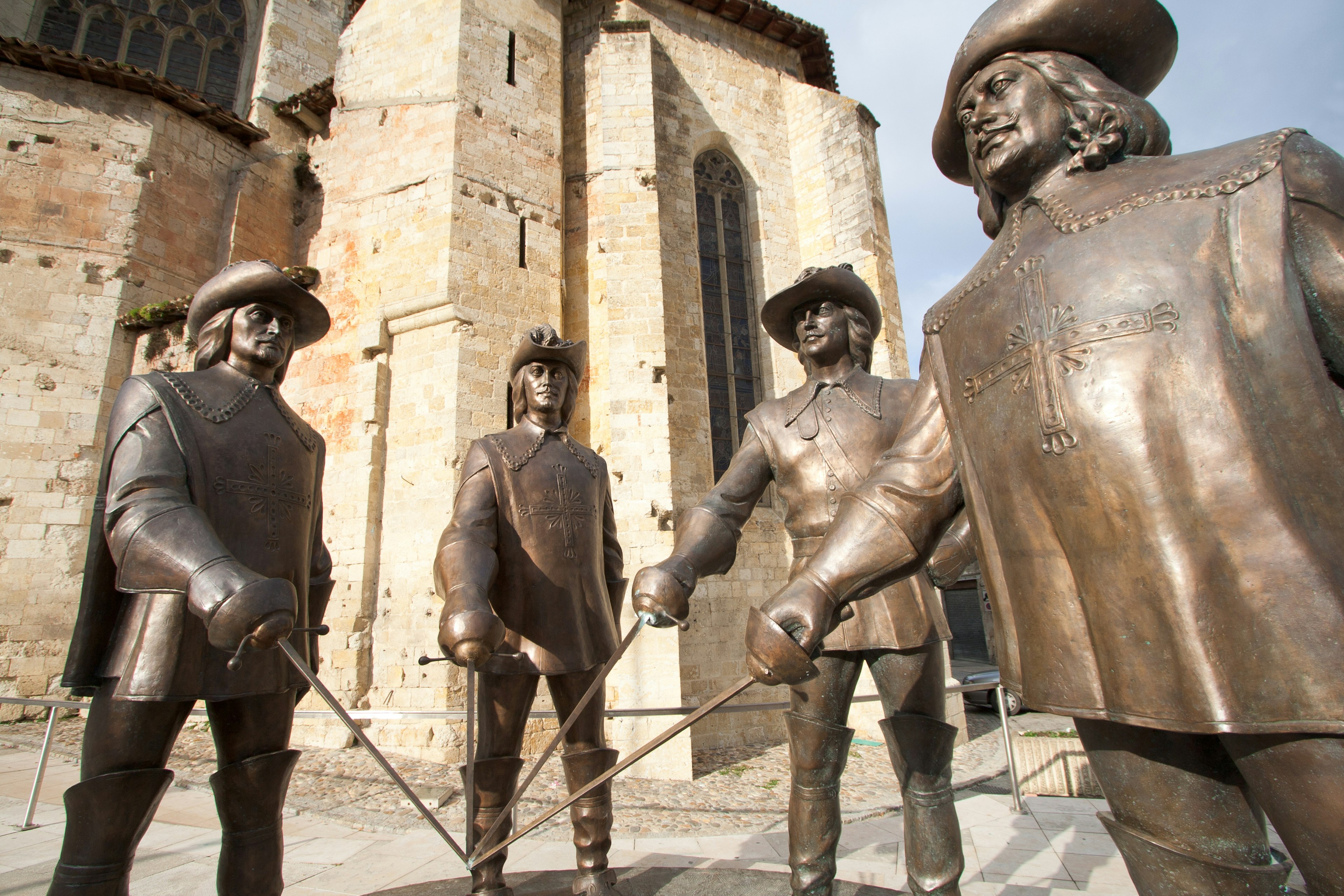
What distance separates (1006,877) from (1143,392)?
9.56ft

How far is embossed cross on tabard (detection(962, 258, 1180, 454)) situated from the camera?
1096mm

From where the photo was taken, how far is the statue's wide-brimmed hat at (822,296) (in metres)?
2.53

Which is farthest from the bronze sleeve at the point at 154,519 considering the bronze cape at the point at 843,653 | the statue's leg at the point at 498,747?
the bronze cape at the point at 843,653

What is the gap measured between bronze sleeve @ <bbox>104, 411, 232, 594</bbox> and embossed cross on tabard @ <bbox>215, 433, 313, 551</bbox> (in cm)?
15

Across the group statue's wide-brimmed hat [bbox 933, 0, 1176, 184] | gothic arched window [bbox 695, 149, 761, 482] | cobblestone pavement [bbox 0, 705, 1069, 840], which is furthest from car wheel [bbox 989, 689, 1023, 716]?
statue's wide-brimmed hat [bbox 933, 0, 1176, 184]

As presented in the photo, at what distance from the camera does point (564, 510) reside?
267 cm

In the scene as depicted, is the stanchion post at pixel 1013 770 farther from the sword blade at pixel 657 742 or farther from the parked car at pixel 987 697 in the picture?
the parked car at pixel 987 697

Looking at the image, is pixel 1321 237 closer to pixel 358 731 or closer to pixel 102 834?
pixel 358 731

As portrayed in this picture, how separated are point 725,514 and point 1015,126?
1349 millimetres

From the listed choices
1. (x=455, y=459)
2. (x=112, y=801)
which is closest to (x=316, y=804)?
(x=455, y=459)

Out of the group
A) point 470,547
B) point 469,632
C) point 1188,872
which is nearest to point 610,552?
point 470,547

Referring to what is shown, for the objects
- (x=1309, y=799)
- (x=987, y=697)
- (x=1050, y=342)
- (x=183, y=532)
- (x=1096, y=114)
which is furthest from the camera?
(x=987, y=697)

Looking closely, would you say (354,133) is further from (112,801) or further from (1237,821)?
(1237,821)

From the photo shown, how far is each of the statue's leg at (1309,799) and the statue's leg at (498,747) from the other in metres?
1.99
